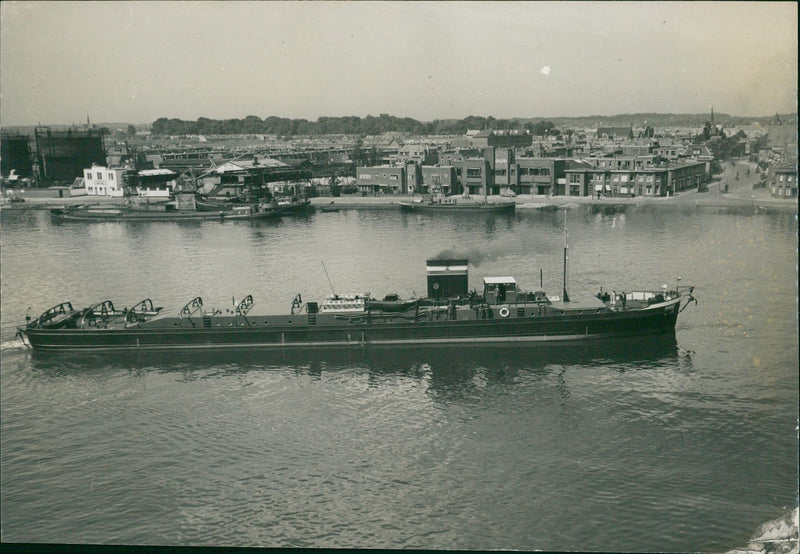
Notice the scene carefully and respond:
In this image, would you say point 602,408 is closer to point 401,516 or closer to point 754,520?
point 754,520

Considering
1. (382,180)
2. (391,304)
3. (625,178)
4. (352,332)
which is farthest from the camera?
(382,180)

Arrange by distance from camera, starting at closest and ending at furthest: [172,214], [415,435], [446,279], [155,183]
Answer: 1. [415,435]
2. [446,279]
3. [172,214]
4. [155,183]

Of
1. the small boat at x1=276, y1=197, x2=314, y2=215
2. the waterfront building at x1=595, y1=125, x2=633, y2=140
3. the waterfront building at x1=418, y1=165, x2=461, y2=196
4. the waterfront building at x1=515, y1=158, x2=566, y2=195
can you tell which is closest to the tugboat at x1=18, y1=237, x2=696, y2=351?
the small boat at x1=276, y1=197, x2=314, y2=215

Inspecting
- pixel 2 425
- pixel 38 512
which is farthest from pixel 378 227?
pixel 38 512

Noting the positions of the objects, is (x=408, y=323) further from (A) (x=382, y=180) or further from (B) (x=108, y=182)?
(B) (x=108, y=182)

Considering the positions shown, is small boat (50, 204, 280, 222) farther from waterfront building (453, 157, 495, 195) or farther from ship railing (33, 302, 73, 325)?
ship railing (33, 302, 73, 325)

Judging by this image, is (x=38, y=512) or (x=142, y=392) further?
(x=142, y=392)

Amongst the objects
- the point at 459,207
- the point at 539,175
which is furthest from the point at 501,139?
the point at 459,207
